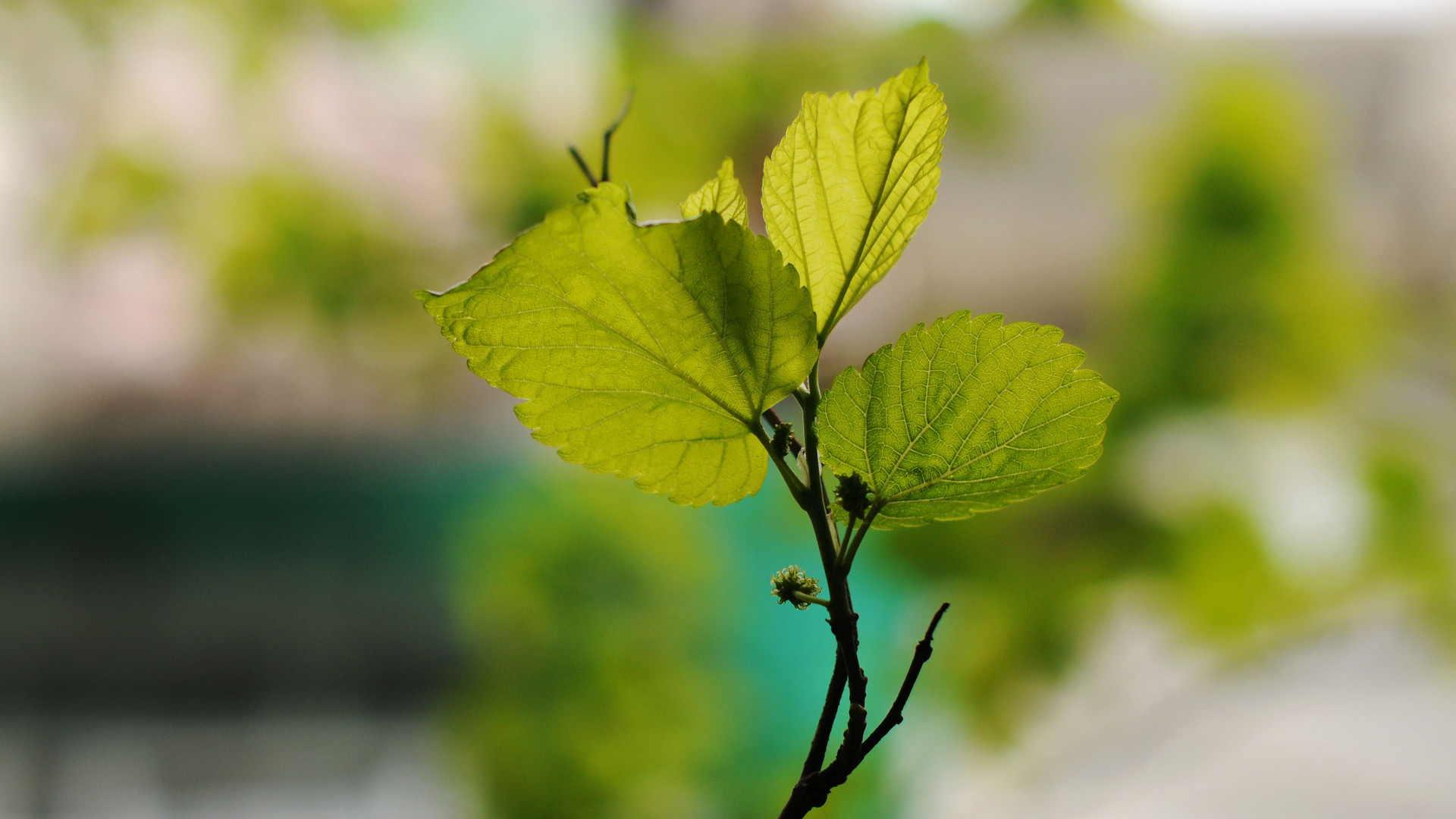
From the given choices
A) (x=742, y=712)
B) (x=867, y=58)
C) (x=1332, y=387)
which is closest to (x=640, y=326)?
(x=742, y=712)

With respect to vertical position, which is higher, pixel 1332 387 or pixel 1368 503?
pixel 1332 387

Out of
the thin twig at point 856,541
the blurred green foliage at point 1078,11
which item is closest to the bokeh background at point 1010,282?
the blurred green foliage at point 1078,11

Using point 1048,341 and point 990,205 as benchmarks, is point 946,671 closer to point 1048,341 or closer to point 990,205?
point 990,205

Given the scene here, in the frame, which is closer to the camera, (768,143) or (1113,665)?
(768,143)

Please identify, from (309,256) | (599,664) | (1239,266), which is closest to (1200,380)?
(1239,266)

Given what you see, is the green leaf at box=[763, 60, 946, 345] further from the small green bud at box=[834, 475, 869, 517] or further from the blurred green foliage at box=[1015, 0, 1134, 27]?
the blurred green foliage at box=[1015, 0, 1134, 27]

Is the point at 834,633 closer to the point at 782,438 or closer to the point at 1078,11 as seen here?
the point at 782,438
